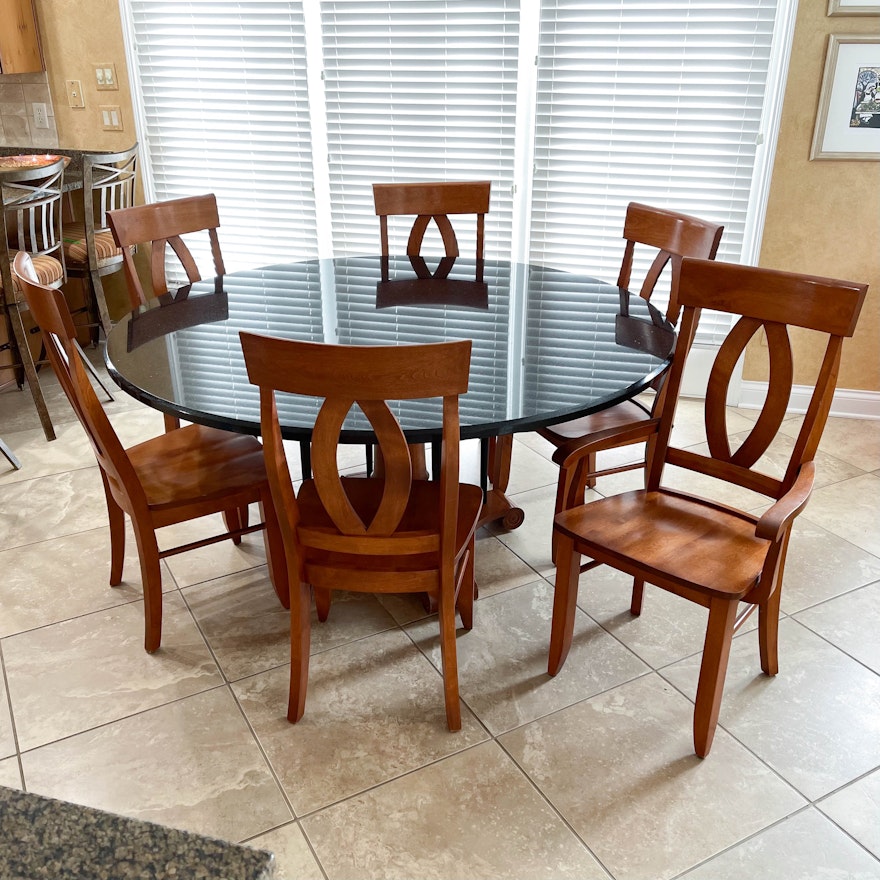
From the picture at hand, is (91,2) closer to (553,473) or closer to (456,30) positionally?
(456,30)

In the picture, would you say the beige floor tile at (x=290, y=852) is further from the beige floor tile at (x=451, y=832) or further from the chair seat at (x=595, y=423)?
the chair seat at (x=595, y=423)

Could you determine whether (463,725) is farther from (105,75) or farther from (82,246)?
(105,75)

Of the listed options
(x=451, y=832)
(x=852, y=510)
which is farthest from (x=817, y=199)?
(x=451, y=832)

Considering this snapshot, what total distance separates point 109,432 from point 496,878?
1268 mm

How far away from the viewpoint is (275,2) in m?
3.72

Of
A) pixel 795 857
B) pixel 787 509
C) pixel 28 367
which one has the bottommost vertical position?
pixel 795 857

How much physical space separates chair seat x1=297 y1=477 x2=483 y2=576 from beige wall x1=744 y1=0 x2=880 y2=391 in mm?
2164

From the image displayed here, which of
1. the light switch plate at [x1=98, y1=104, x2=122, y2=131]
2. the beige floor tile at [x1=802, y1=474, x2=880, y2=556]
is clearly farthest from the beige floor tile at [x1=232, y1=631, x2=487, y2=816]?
the light switch plate at [x1=98, y1=104, x2=122, y2=131]

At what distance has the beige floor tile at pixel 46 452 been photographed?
3168mm

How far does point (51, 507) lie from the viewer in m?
2.92

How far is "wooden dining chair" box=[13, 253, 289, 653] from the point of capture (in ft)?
6.25

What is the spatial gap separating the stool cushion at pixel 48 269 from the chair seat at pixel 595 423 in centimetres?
222

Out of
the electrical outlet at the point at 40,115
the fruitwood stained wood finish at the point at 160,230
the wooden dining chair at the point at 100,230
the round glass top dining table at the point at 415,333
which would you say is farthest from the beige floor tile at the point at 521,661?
the electrical outlet at the point at 40,115

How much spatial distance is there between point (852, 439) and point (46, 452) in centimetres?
325
